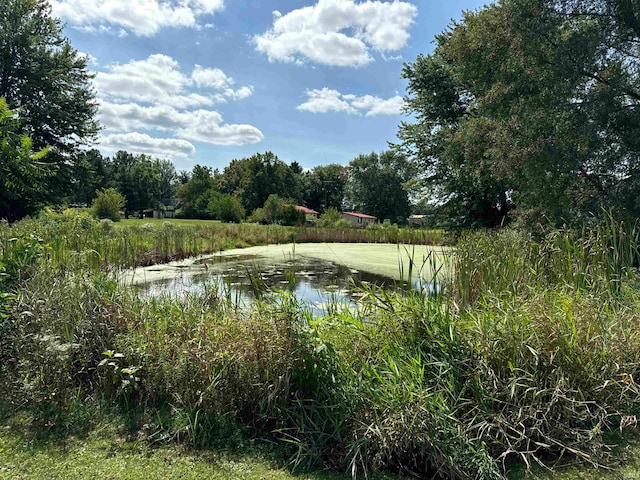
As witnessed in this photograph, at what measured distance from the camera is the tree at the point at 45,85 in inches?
571

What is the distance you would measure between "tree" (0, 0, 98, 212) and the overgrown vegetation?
14.1 meters

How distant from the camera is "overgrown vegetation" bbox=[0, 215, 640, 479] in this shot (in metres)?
1.85

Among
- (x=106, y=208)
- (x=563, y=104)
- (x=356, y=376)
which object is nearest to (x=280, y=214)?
(x=106, y=208)

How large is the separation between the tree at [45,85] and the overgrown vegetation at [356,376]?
14.1m

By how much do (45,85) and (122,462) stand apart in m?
17.7

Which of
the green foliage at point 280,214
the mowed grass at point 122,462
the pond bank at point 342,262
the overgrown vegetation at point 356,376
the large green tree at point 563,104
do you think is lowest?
the mowed grass at point 122,462

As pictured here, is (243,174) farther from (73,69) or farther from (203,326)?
(203,326)

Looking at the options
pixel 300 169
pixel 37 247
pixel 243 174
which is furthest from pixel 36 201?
pixel 300 169

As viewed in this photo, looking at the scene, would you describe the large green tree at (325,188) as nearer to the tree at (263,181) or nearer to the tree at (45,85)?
the tree at (263,181)

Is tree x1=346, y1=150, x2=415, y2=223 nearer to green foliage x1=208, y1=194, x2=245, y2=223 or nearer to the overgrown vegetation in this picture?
green foliage x1=208, y1=194, x2=245, y2=223

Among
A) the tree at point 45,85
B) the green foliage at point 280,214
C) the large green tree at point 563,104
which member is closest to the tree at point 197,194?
the green foliage at point 280,214

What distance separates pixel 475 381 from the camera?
201cm

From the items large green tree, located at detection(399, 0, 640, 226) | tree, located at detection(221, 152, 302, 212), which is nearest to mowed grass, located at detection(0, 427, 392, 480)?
large green tree, located at detection(399, 0, 640, 226)

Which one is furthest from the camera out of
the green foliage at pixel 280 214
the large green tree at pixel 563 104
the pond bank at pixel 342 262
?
the green foliage at pixel 280 214
